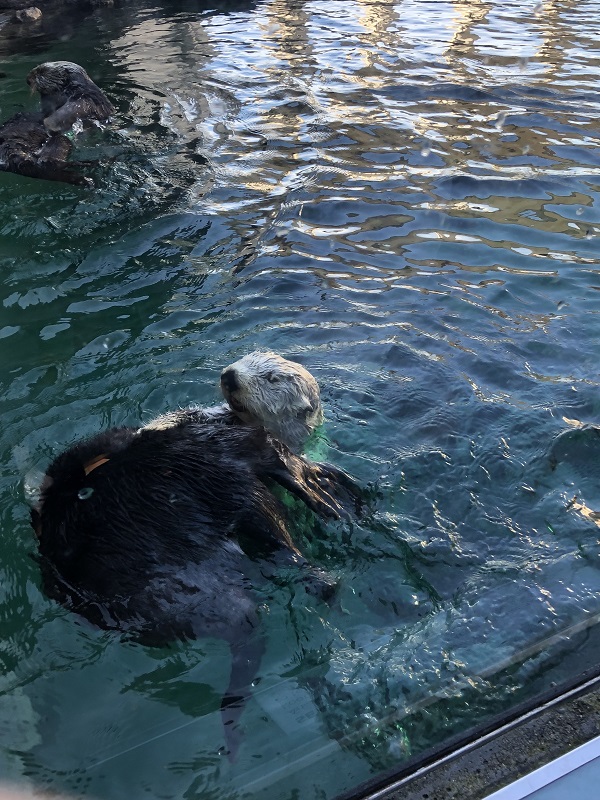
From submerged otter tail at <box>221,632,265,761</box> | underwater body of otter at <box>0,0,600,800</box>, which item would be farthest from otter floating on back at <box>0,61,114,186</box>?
submerged otter tail at <box>221,632,265,761</box>

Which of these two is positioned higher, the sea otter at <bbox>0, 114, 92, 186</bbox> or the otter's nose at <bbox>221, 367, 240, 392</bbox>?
the sea otter at <bbox>0, 114, 92, 186</bbox>

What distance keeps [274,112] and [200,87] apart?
1.45m

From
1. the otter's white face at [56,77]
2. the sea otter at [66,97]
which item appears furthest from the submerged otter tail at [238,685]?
the otter's white face at [56,77]

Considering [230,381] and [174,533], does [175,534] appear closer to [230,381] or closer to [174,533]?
[174,533]

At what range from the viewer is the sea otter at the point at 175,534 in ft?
7.82

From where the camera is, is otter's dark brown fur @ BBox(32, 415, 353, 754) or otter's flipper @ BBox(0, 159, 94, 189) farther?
otter's flipper @ BBox(0, 159, 94, 189)

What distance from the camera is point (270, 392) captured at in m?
3.31

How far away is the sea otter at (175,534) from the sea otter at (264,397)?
473mm

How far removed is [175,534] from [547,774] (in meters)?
1.30

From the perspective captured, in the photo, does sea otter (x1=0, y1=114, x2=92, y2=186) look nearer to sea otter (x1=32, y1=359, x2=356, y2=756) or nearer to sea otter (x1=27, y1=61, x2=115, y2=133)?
sea otter (x1=27, y1=61, x2=115, y2=133)

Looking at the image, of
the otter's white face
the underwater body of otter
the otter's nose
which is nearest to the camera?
the underwater body of otter

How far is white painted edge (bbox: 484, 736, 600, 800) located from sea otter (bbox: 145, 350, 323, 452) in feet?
6.17

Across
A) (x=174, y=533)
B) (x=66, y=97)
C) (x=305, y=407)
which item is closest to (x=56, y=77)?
(x=66, y=97)

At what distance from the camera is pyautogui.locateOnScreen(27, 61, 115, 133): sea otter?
24.3ft
